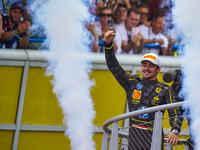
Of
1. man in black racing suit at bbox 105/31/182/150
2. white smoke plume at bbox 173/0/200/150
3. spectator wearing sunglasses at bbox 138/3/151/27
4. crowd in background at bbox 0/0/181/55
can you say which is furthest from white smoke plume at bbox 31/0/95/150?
spectator wearing sunglasses at bbox 138/3/151/27

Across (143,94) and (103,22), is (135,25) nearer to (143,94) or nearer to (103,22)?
(103,22)

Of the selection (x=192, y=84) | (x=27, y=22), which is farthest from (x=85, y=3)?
(x=192, y=84)

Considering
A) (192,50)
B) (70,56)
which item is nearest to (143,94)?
(192,50)

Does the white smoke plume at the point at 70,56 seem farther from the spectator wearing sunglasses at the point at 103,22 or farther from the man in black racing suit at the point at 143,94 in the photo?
the spectator wearing sunglasses at the point at 103,22

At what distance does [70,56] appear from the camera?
6.41m

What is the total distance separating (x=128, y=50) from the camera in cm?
849

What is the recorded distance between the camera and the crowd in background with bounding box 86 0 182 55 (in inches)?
320

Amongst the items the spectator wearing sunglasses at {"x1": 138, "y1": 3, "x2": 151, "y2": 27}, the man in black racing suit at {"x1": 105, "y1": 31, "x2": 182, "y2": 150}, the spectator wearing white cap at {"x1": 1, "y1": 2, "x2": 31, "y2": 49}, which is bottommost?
the man in black racing suit at {"x1": 105, "y1": 31, "x2": 182, "y2": 150}

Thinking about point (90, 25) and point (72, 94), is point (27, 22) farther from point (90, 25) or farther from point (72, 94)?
point (72, 94)

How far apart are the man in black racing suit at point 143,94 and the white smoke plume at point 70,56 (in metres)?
0.97

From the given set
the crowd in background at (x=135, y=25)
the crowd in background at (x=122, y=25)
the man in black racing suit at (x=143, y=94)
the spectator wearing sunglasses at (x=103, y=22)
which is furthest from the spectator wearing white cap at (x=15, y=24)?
the man in black racing suit at (x=143, y=94)

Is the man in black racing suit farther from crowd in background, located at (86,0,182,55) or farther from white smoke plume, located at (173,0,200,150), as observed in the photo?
crowd in background, located at (86,0,182,55)

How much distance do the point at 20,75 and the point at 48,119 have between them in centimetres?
100

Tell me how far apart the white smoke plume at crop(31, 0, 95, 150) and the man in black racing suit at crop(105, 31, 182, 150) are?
38.4 inches
